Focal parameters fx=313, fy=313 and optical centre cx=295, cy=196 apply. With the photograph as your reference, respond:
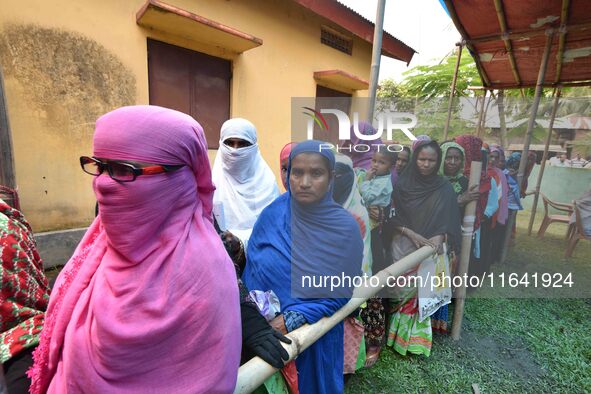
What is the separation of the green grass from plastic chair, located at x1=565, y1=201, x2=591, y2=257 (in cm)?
3

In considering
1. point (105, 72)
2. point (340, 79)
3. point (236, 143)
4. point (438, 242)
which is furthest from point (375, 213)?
point (340, 79)

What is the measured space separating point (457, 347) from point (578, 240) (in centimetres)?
118

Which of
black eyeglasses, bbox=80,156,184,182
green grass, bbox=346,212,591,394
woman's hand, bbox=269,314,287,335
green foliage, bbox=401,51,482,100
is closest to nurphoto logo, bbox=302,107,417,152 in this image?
black eyeglasses, bbox=80,156,184,182

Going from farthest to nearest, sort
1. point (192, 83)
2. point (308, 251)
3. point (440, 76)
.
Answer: point (440, 76) → point (192, 83) → point (308, 251)

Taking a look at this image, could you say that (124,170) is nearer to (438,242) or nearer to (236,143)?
(236,143)

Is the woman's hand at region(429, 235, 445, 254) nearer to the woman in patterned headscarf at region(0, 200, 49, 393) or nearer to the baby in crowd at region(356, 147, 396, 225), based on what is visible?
the baby in crowd at region(356, 147, 396, 225)

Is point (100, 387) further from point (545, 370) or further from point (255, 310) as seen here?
point (545, 370)

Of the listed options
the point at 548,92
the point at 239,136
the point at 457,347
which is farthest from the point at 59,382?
the point at 548,92

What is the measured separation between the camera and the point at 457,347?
2510mm

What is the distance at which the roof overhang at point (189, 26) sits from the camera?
327cm

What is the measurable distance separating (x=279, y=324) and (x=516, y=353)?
228 centimetres

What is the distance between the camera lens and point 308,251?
1.34 meters

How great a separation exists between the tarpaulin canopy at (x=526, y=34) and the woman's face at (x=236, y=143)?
268 centimetres

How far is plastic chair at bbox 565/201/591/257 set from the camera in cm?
207
